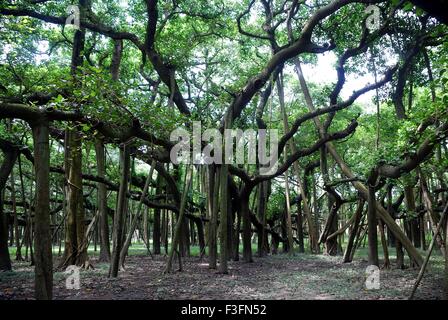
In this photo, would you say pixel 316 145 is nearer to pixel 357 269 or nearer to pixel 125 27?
pixel 357 269

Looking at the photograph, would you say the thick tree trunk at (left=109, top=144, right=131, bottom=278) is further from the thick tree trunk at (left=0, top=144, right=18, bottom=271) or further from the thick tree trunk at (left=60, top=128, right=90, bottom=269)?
the thick tree trunk at (left=0, top=144, right=18, bottom=271)

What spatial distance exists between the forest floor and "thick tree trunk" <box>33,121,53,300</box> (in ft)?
5.42

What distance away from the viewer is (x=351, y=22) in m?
9.70

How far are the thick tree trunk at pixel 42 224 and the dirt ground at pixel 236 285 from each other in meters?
1.67

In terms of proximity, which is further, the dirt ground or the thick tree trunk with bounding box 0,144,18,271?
the thick tree trunk with bounding box 0,144,18,271

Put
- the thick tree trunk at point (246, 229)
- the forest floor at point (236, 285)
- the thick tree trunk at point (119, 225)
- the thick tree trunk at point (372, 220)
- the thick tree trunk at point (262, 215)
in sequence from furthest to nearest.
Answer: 1. the thick tree trunk at point (262, 215)
2. the thick tree trunk at point (246, 229)
3. the thick tree trunk at point (372, 220)
4. the thick tree trunk at point (119, 225)
5. the forest floor at point (236, 285)

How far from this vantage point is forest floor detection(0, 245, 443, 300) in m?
6.46

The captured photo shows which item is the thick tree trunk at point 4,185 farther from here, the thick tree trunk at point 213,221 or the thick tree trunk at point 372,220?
the thick tree trunk at point 372,220

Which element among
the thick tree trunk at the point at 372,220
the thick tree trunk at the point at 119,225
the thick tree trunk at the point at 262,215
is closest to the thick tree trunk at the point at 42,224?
the thick tree trunk at the point at 119,225

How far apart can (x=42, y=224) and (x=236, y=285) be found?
4.03 meters

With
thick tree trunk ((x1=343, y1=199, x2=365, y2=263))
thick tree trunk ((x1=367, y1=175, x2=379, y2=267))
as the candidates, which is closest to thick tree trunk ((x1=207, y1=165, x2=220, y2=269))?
thick tree trunk ((x1=367, y1=175, x2=379, y2=267))

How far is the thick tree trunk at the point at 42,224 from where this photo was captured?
4.79 meters

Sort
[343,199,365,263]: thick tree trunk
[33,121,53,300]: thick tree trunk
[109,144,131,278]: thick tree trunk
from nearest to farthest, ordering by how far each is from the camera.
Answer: [33,121,53,300]: thick tree trunk
[109,144,131,278]: thick tree trunk
[343,199,365,263]: thick tree trunk
